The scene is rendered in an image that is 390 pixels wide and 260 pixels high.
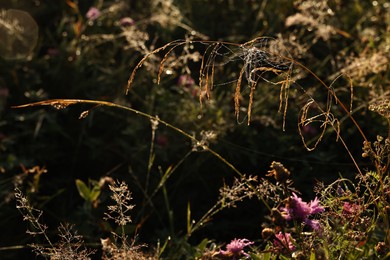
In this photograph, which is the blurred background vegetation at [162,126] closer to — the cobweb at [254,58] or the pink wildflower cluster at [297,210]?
the cobweb at [254,58]

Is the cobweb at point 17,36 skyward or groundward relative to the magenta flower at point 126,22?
groundward

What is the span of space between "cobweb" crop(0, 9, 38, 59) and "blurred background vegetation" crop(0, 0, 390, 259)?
14mm

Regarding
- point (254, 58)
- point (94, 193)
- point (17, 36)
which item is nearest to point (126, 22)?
point (17, 36)

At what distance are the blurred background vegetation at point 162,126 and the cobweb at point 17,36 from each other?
0.01 m

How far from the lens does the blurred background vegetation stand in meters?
2.51

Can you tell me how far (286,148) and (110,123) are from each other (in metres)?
0.92

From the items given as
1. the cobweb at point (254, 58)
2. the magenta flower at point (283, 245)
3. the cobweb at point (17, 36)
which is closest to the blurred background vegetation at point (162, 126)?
the cobweb at point (17, 36)

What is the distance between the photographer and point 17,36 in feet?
10.7

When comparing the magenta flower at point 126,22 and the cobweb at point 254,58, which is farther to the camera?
the magenta flower at point 126,22

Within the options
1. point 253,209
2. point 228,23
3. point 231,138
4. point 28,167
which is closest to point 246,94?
point 231,138

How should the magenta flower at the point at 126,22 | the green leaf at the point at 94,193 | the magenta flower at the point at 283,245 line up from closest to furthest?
the magenta flower at the point at 283,245
the green leaf at the point at 94,193
the magenta flower at the point at 126,22

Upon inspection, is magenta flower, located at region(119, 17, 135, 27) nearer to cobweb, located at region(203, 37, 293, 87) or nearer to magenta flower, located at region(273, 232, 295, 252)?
cobweb, located at region(203, 37, 293, 87)

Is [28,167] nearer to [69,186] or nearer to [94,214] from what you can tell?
[69,186]

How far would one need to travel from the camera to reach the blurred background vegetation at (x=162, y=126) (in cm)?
251
